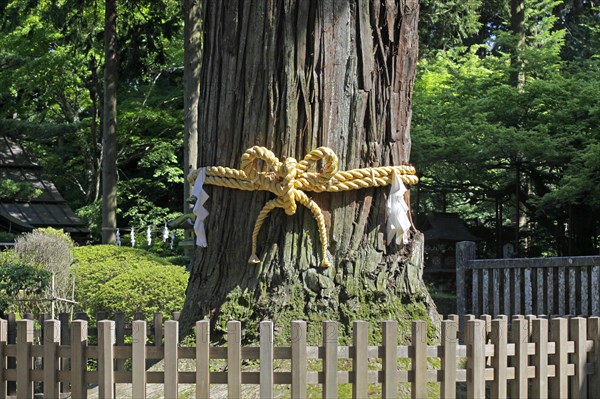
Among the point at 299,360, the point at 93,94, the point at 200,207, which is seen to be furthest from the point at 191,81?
the point at 299,360

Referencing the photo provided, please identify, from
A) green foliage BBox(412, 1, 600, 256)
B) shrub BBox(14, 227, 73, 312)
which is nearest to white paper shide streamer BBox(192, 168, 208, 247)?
shrub BBox(14, 227, 73, 312)

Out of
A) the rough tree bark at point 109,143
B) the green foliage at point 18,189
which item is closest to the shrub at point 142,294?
the rough tree bark at point 109,143

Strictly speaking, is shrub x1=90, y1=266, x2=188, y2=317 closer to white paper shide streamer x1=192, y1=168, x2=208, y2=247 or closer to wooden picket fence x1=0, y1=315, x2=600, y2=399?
white paper shide streamer x1=192, y1=168, x2=208, y2=247

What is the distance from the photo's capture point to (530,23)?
31.6m

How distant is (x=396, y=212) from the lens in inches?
229

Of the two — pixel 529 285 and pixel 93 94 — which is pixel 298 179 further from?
pixel 93 94

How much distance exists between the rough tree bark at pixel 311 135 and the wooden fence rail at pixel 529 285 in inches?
291

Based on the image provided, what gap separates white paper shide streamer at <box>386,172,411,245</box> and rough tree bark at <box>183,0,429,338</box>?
6cm

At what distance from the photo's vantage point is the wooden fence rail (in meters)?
12.8

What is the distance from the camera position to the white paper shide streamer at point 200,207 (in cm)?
605

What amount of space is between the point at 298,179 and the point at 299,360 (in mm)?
1269

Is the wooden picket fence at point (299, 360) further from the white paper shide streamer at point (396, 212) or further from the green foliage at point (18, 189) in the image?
the green foliage at point (18, 189)

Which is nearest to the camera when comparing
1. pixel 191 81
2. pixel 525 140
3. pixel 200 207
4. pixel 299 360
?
pixel 299 360

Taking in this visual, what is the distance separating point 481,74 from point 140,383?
70.7 ft
